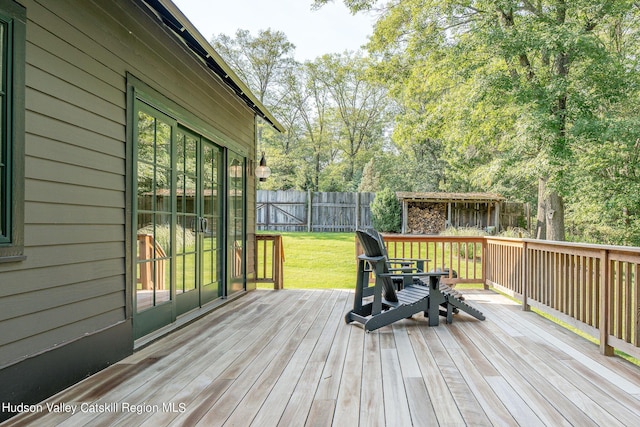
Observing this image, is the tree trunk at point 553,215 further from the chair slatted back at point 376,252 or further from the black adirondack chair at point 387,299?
the chair slatted back at point 376,252

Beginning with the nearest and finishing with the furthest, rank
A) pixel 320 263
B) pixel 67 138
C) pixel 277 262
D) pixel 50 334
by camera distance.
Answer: pixel 50 334, pixel 67 138, pixel 277 262, pixel 320 263

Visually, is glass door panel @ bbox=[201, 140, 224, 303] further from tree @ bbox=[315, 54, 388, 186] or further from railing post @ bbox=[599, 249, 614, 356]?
tree @ bbox=[315, 54, 388, 186]

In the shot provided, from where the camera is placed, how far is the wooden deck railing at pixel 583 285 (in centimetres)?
298

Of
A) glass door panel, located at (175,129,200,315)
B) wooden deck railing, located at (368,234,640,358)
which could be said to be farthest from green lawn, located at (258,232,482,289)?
glass door panel, located at (175,129,200,315)

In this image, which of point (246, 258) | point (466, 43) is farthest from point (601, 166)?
point (246, 258)

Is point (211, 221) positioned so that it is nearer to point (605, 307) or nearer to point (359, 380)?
point (359, 380)

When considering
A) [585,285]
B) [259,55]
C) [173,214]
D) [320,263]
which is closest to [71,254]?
[173,214]

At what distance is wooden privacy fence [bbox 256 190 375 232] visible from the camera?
1538 centimetres

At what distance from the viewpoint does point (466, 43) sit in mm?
8492

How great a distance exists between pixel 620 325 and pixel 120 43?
4.19 m

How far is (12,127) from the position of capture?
6.98ft

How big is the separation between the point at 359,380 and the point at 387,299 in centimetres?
155

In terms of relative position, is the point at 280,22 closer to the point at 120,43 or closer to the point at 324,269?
the point at 324,269

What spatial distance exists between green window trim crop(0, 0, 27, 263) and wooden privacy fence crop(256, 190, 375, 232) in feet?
43.3
